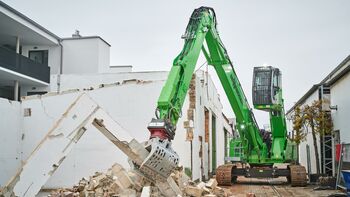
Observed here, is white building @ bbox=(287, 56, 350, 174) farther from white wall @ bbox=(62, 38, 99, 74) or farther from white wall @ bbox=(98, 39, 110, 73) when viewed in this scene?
white wall @ bbox=(62, 38, 99, 74)

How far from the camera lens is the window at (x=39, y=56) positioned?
2603cm

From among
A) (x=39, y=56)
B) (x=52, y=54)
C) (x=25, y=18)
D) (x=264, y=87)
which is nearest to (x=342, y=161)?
(x=264, y=87)

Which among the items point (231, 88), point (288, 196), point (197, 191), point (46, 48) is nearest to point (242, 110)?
point (231, 88)

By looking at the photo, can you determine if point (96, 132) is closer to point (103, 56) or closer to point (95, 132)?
point (95, 132)

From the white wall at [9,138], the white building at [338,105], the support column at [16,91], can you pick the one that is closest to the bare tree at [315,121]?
the white building at [338,105]

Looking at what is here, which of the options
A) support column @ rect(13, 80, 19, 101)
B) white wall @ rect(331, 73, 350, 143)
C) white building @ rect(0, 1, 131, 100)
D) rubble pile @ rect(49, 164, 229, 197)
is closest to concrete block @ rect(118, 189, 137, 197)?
rubble pile @ rect(49, 164, 229, 197)

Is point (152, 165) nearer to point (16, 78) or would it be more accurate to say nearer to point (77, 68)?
point (16, 78)

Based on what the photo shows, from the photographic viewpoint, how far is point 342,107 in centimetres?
1709

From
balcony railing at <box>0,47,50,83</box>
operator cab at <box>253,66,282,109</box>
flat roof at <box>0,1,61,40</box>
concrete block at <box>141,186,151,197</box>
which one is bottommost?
concrete block at <box>141,186,151,197</box>

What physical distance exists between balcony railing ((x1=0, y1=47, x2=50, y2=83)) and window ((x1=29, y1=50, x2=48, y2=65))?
625mm

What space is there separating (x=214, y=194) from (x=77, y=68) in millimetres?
17585

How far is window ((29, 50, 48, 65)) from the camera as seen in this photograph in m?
26.0

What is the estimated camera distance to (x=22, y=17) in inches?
854

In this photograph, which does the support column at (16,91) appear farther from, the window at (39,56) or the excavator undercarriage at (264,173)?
the excavator undercarriage at (264,173)
